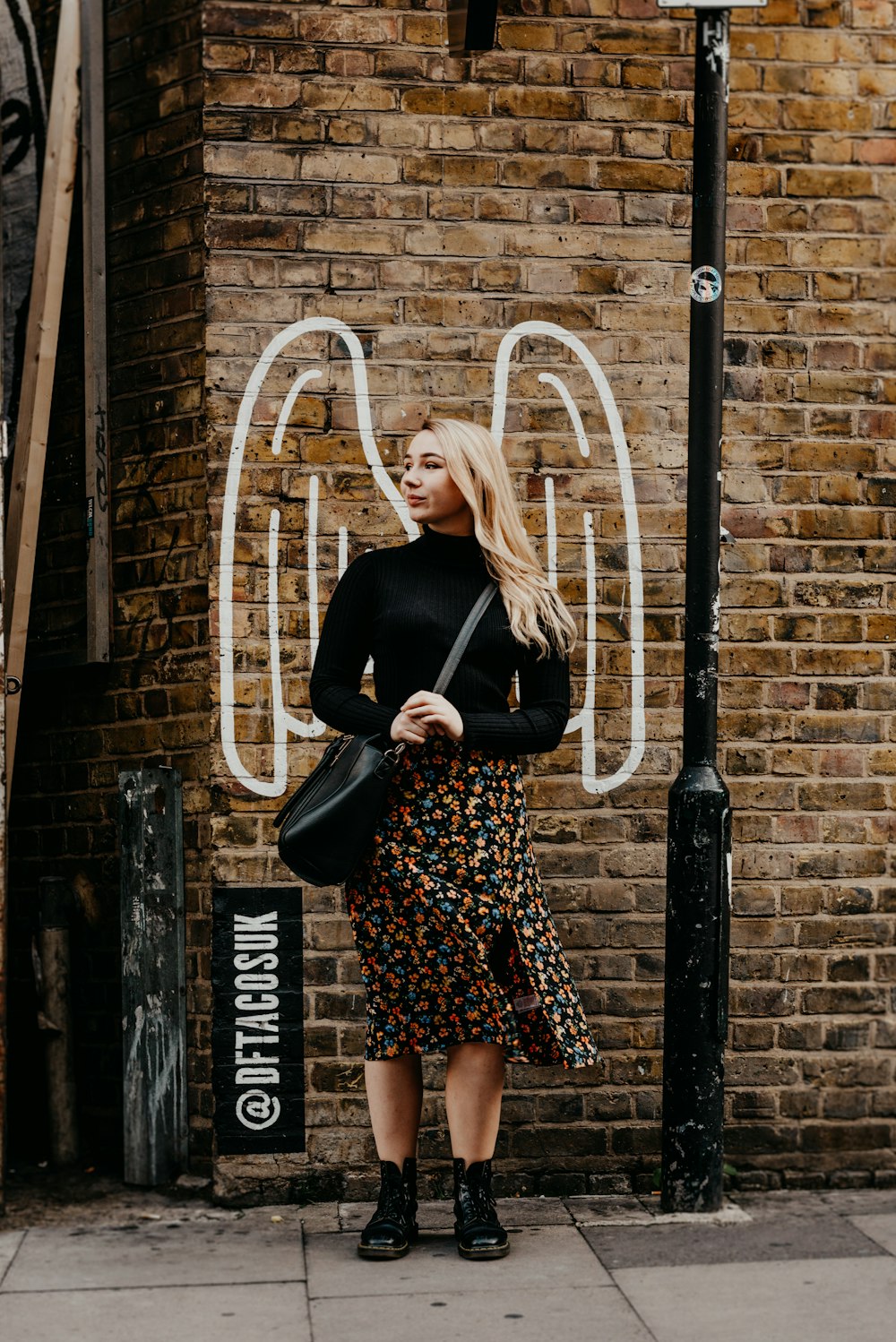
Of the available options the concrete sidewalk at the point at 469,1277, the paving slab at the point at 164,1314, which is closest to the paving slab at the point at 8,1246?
the concrete sidewalk at the point at 469,1277

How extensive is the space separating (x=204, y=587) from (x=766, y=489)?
176 centimetres

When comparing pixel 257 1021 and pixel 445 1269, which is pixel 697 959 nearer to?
pixel 445 1269

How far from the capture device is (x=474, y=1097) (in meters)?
3.96

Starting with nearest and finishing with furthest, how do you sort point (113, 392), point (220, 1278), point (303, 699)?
point (220, 1278), point (303, 699), point (113, 392)

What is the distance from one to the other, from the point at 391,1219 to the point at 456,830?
1.01m

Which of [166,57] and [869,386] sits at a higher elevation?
[166,57]

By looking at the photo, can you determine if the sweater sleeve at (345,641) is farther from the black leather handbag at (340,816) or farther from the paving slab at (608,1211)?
the paving slab at (608,1211)

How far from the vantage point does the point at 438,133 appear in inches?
189

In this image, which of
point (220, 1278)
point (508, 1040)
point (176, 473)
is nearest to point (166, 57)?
point (176, 473)

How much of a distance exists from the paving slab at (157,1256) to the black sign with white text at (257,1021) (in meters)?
0.27

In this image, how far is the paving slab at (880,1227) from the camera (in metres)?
4.18

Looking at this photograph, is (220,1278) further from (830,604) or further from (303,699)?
(830,604)

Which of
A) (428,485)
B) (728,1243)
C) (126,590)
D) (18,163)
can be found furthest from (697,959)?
(18,163)

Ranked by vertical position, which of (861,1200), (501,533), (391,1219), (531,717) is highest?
(501,533)
